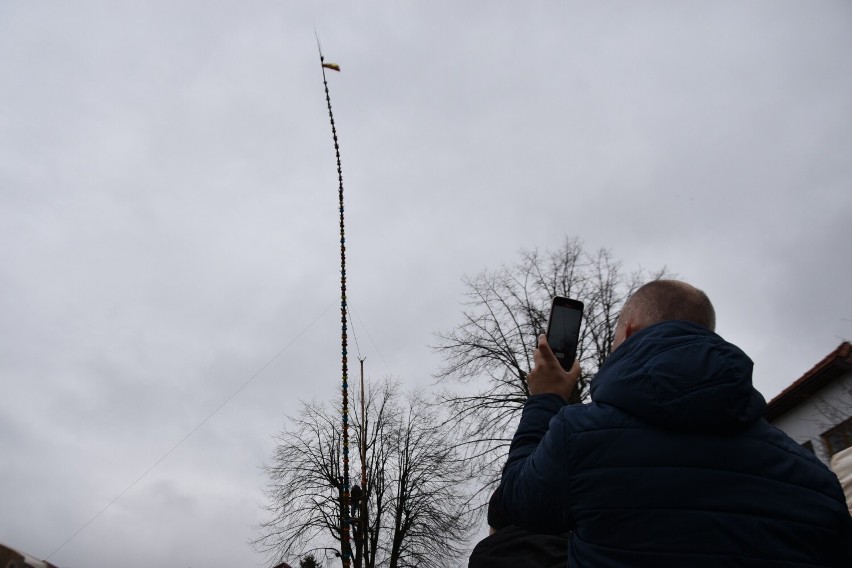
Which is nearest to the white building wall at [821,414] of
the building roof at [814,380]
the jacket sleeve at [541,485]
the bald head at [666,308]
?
the building roof at [814,380]

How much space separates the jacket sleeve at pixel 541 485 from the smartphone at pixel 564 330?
1.77 feet

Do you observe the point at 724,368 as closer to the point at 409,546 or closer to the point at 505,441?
the point at 505,441

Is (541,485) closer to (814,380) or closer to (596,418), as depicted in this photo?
(596,418)

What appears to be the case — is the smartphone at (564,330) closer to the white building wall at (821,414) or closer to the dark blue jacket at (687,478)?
the dark blue jacket at (687,478)

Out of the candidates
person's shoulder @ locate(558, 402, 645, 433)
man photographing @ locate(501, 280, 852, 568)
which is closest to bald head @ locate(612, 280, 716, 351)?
man photographing @ locate(501, 280, 852, 568)

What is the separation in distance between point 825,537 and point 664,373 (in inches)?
20.5

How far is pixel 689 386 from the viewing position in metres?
1.38

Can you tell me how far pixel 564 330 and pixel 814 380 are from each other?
1468cm

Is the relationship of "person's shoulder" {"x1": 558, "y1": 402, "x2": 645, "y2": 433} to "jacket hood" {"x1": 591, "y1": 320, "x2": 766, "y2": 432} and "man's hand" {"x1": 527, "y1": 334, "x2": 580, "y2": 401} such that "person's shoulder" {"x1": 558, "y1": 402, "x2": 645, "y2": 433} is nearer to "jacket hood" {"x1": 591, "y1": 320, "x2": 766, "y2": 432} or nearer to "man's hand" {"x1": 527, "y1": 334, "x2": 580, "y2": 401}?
"jacket hood" {"x1": 591, "y1": 320, "x2": 766, "y2": 432}

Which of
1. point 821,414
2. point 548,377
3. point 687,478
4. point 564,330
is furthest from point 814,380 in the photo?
point 687,478

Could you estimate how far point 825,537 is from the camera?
4.50 feet

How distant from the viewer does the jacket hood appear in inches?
54.3

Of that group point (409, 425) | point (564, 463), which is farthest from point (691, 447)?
point (409, 425)

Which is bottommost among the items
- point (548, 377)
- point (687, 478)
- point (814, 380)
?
point (687, 478)
